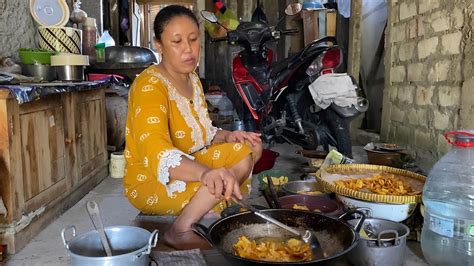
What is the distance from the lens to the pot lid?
3.37m

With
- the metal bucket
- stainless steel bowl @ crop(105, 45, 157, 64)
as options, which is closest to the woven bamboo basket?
the metal bucket

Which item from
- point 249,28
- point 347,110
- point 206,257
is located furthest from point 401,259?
point 249,28

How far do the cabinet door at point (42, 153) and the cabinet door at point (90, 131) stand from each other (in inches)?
11.6

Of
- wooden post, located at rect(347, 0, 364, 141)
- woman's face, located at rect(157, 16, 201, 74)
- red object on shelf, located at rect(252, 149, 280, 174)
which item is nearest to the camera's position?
woman's face, located at rect(157, 16, 201, 74)

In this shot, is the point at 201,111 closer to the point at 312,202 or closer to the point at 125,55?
the point at 312,202

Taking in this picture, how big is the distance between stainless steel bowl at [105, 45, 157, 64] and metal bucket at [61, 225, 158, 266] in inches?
114

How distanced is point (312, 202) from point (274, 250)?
33.9 inches

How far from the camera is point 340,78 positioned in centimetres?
333

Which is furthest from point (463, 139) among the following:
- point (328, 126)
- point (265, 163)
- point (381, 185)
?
point (265, 163)

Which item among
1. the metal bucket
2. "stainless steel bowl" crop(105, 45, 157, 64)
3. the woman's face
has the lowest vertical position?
the metal bucket

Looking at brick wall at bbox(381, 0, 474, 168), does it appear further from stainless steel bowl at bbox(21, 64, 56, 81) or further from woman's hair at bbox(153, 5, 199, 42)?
stainless steel bowl at bbox(21, 64, 56, 81)

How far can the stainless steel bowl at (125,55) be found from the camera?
4.14 meters

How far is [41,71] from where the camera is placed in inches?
115

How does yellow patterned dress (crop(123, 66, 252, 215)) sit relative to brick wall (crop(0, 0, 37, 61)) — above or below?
below
